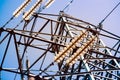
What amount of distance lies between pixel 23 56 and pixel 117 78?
459 centimetres

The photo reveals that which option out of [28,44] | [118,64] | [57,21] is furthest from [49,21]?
[118,64]

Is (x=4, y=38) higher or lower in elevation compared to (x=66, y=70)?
higher

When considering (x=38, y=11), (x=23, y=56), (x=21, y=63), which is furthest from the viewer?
(x=38, y=11)

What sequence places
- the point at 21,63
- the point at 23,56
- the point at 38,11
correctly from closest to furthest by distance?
the point at 21,63 → the point at 23,56 → the point at 38,11

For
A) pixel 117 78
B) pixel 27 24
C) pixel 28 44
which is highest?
pixel 27 24

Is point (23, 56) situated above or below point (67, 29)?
below

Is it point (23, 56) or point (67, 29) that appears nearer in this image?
point (23, 56)

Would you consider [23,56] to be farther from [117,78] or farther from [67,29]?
[117,78]

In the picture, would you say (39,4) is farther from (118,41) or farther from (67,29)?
(118,41)

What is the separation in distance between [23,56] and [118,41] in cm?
522

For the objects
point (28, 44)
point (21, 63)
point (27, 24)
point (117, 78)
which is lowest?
point (117, 78)

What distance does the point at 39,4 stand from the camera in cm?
1488

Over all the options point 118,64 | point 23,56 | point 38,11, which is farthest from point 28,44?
point 118,64

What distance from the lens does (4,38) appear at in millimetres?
13922
